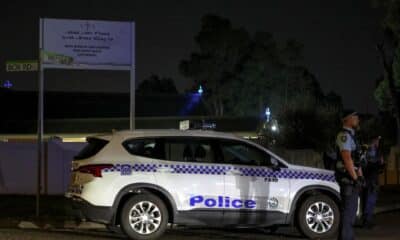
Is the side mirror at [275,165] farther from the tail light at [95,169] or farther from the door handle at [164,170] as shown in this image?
the tail light at [95,169]

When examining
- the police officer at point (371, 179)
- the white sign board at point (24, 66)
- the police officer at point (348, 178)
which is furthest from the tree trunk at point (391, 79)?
the police officer at point (348, 178)

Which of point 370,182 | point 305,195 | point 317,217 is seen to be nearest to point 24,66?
point 305,195

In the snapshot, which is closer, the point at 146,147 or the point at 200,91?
the point at 146,147

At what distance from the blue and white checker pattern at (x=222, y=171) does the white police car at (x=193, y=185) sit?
0.05 feet

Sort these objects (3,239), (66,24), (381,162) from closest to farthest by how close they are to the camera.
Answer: (3,239) < (381,162) < (66,24)

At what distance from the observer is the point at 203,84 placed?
50.3 m

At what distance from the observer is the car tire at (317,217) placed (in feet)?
37.2

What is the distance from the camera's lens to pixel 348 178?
8609 mm

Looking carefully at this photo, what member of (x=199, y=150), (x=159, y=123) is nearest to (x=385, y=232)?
(x=199, y=150)

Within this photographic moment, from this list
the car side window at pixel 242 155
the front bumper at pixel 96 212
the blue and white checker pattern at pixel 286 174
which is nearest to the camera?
the front bumper at pixel 96 212

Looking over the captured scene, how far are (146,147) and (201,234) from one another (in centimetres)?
183

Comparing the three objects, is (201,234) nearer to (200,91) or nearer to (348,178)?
(348,178)

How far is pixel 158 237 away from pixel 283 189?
82.4 inches

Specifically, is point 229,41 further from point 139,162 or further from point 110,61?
point 139,162
